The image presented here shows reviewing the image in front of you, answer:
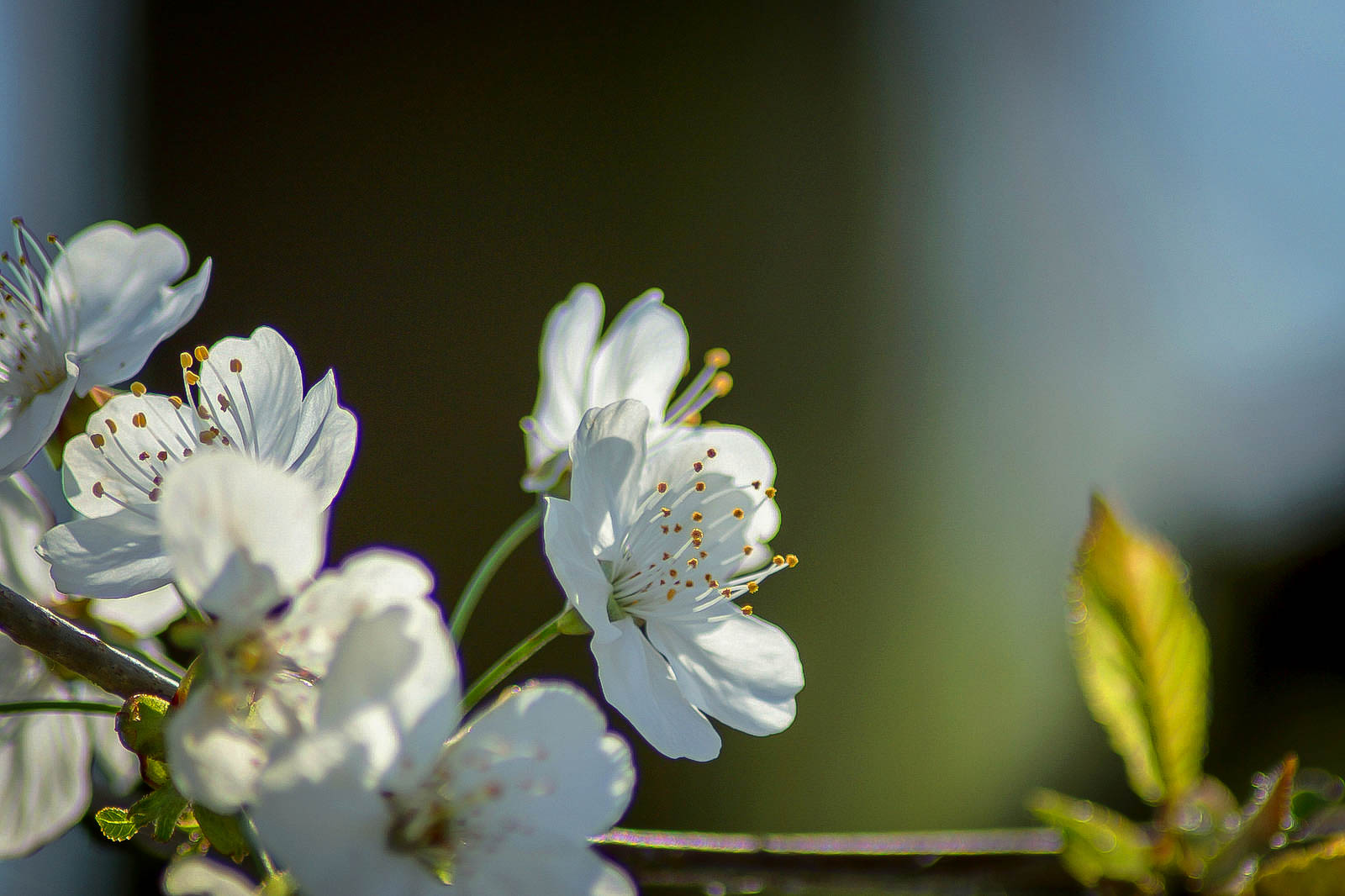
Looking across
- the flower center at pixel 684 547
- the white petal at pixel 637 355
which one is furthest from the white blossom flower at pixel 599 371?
the flower center at pixel 684 547

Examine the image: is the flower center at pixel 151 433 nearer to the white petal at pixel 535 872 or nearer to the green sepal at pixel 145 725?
the green sepal at pixel 145 725

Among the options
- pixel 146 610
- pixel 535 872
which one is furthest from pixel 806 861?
pixel 146 610

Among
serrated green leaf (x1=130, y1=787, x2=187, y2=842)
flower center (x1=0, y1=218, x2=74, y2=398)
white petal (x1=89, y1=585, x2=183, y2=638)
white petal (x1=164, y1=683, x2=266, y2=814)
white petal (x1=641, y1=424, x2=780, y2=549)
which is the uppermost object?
flower center (x1=0, y1=218, x2=74, y2=398)

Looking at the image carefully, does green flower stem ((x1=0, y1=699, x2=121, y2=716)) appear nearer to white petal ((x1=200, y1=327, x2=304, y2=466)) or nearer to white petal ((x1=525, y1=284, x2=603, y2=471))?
white petal ((x1=200, y1=327, x2=304, y2=466))

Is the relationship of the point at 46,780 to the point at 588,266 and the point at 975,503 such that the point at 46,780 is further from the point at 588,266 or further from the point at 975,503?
the point at 975,503

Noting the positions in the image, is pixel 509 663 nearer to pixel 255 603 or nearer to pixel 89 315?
pixel 255 603

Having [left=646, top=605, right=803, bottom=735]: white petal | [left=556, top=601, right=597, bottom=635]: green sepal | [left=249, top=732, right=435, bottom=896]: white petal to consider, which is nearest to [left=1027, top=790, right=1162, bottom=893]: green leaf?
[left=646, top=605, right=803, bottom=735]: white petal
